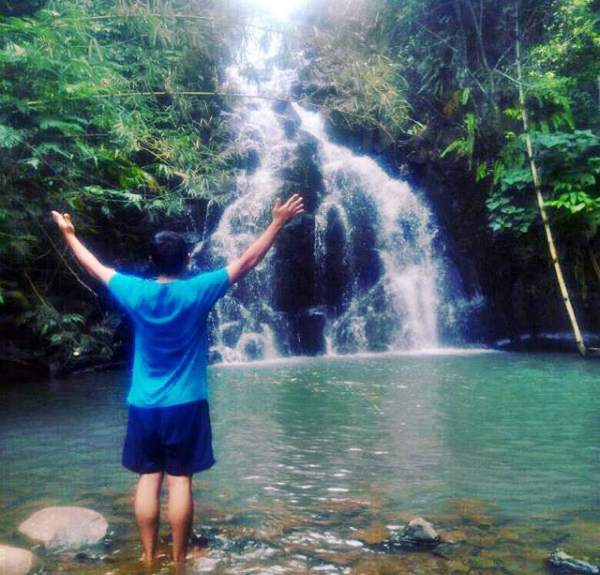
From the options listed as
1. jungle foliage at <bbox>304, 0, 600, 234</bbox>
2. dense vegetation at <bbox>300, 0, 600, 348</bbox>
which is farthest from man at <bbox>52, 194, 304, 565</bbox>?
jungle foliage at <bbox>304, 0, 600, 234</bbox>

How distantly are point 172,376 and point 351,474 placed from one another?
2400mm

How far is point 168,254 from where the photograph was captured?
9.77 ft

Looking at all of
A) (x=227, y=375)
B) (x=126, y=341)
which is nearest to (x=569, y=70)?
(x=227, y=375)

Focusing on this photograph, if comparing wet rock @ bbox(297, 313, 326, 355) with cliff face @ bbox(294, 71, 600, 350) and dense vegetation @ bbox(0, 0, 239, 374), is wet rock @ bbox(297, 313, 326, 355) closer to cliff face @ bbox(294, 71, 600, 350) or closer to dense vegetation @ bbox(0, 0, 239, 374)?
cliff face @ bbox(294, 71, 600, 350)

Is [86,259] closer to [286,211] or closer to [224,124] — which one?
[286,211]

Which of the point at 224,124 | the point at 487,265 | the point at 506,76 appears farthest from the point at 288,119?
the point at 506,76

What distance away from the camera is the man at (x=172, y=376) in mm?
2889

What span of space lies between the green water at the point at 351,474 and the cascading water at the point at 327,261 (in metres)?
Result: 7.21

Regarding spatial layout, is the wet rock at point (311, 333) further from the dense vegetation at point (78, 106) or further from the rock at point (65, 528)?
the rock at point (65, 528)

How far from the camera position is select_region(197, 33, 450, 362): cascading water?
17.2 metres

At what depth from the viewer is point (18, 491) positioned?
456 cm

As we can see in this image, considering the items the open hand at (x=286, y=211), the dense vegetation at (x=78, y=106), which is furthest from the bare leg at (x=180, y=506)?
the dense vegetation at (x=78, y=106)

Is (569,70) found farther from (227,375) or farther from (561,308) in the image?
(227,375)

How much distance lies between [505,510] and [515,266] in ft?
48.2
